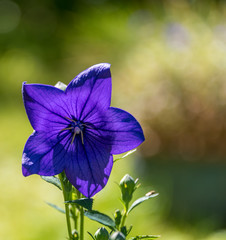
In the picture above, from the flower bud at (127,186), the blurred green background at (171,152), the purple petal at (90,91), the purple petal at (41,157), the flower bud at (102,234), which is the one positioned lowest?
the flower bud at (102,234)

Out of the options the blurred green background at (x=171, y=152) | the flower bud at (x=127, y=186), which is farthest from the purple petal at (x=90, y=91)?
the blurred green background at (x=171, y=152)

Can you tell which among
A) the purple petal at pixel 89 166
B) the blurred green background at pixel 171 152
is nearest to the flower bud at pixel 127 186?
the purple petal at pixel 89 166

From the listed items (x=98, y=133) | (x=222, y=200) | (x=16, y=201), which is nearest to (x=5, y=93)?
(x=16, y=201)

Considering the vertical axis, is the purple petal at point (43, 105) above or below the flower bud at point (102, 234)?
above

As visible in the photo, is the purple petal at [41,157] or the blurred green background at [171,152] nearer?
the purple petal at [41,157]

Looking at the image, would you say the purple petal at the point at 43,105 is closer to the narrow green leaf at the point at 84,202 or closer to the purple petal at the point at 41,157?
the purple petal at the point at 41,157

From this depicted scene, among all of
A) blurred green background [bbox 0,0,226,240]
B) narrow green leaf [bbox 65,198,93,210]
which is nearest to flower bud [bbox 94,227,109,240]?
narrow green leaf [bbox 65,198,93,210]

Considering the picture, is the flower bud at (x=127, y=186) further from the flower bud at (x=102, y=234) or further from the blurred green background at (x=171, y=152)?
the blurred green background at (x=171, y=152)

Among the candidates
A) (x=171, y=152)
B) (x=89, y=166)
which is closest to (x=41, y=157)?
(x=89, y=166)

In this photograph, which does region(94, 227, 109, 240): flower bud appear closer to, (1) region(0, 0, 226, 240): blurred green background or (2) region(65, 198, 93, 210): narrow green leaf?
(2) region(65, 198, 93, 210): narrow green leaf
